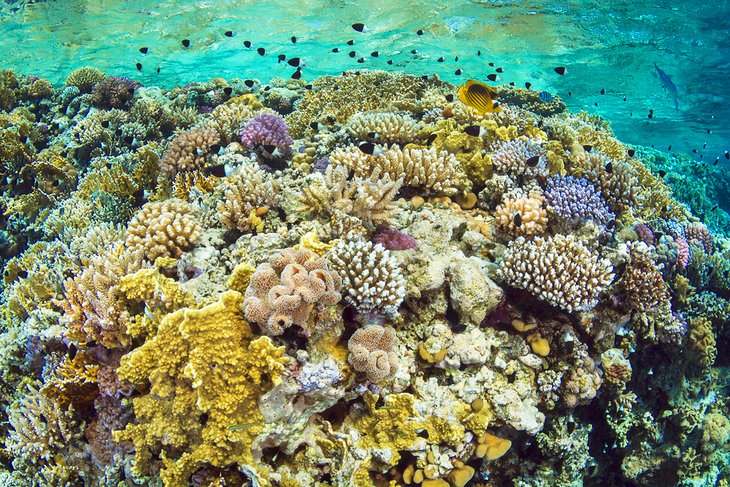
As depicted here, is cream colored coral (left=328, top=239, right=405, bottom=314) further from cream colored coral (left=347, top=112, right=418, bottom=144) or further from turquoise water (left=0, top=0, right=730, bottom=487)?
cream colored coral (left=347, top=112, right=418, bottom=144)

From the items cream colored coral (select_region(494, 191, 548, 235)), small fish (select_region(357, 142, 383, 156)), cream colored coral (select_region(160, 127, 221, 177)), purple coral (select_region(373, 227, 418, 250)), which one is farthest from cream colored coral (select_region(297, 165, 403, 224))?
cream colored coral (select_region(160, 127, 221, 177))

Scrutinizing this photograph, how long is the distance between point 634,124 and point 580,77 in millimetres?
14100

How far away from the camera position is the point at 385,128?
6.93 m

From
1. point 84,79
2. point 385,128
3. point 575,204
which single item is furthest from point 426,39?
point 575,204

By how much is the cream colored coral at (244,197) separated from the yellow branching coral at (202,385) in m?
1.90

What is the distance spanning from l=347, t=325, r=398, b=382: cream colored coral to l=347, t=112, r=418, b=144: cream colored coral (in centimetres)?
414

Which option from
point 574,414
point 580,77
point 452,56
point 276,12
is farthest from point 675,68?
point 574,414

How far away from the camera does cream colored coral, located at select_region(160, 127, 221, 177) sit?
7.51m

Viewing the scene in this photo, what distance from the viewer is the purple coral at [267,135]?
23.8 feet

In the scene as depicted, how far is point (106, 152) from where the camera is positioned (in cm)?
1077

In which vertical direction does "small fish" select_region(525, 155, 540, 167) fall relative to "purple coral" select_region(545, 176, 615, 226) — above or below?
above

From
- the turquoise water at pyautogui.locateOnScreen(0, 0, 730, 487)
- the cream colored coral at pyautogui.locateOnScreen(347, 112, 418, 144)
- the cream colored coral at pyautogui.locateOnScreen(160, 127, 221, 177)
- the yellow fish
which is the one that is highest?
the yellow fish

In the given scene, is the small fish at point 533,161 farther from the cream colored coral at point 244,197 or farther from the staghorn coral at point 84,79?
the staghorn coral at point 84,79

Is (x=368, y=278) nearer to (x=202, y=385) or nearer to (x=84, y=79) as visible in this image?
(x=202, y=385)
